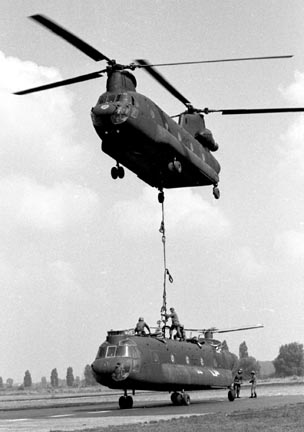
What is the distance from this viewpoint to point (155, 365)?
27219 millimetres

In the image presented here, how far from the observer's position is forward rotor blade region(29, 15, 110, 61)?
2020 cm

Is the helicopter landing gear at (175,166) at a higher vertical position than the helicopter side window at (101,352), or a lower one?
higher

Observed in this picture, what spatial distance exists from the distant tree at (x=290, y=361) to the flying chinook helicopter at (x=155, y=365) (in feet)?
358

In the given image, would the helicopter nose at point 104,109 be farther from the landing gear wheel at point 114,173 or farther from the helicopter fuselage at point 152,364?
the helicopter fuselage at point 152,364

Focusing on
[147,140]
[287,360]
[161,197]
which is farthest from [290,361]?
[147,140]

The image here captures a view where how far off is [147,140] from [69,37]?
5.54 meters

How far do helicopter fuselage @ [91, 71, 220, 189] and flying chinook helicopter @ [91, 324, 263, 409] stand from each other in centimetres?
737

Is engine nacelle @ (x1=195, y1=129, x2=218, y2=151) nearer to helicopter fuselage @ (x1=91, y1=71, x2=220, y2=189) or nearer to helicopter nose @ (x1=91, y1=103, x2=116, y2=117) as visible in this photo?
helicopter fuselage @ (x1=91, y1=71, x2=220, y2=189)

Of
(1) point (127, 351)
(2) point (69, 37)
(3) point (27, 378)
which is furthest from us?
(3) point (27, 378)

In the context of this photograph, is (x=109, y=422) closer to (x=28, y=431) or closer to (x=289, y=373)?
(x=28, y=431)

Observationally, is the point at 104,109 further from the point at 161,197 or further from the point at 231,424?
the point at 231,424

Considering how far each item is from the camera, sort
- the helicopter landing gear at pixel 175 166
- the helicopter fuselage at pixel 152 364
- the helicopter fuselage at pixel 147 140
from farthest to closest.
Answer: the helicopter landing gear at pixel 175 166 → the helicopter fuselage at pixel 152 364 → the helicopter fuselage at pixel 147 140

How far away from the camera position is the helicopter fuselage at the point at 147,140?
2334cm

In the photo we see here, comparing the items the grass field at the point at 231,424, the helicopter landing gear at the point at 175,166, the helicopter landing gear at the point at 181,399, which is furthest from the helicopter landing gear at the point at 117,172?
the helicopter landing gear at the point at 181,399
